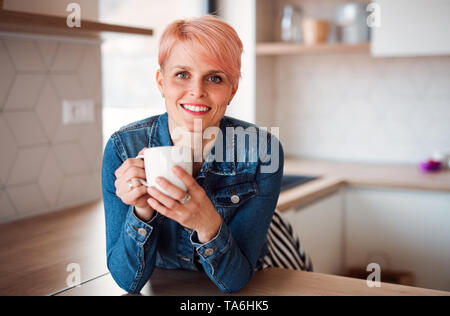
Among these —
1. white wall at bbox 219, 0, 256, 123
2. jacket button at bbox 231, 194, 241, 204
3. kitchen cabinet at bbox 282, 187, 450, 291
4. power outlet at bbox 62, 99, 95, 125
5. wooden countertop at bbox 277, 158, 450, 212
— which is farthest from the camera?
white wall at bbox 219, 0, 256, 123

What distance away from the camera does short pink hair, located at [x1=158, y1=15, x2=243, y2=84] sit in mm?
936

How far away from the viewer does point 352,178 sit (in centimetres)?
234

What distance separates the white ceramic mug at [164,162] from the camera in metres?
0.81

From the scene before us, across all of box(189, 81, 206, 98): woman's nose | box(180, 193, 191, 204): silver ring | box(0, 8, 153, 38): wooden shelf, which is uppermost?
box(0, 8, 153, 38): wooden shelf

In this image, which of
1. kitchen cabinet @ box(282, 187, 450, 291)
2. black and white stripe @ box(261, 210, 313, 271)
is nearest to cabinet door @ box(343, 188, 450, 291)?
kitchen cabinet @ box(282, 187, 450, 291)

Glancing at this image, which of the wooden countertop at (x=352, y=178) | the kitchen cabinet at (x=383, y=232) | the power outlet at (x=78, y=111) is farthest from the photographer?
the kitchen cabinet at (x=383, y=232)

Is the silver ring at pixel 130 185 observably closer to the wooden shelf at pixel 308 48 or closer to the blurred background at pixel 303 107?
the blurred background at pixel 303 107

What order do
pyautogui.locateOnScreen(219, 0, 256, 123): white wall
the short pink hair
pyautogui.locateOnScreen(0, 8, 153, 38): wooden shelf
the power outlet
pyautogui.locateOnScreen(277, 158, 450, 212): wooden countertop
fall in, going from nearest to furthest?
the short pink hair
pyautogui.locateOnScreen(0, 8, 153, 38): wooden shelf
the power outlet
pyautogui.locateOnScreen(277, 158, 450, 212): wooden countertop
pyautogui.locateOnScreen(219, 0, 256, 123): white wall

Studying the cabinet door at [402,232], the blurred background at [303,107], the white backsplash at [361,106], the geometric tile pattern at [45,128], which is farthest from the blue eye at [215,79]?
the white backsplash at [361,106]

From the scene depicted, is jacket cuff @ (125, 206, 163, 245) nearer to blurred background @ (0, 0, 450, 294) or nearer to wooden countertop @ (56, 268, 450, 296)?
wooden countertop @ (56, 268, 450, 296)

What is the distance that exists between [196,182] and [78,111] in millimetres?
1031

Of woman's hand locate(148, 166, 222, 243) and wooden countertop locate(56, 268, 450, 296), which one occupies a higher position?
woman's hand locate(148, 166, 222, 243)
